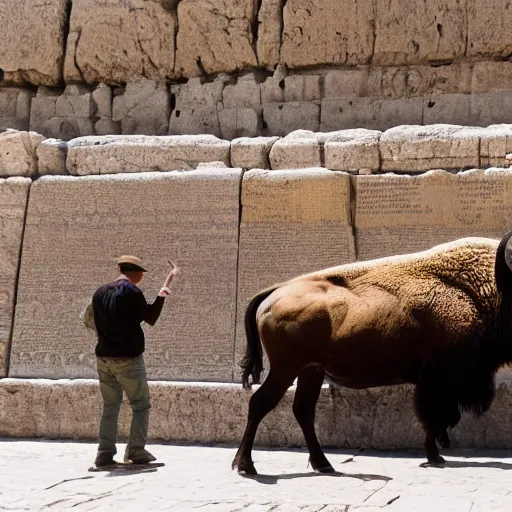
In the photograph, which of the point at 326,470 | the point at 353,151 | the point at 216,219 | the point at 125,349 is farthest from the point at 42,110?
the point at 326,470

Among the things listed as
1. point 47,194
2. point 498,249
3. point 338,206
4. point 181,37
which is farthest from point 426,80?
point 47,194

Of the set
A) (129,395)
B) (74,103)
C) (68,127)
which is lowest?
(129,395)

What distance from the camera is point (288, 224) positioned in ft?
25.9

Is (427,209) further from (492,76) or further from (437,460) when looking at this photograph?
(437,460)

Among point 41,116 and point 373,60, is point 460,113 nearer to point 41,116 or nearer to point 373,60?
point 373,60

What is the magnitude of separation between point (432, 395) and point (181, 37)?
4.65 meters

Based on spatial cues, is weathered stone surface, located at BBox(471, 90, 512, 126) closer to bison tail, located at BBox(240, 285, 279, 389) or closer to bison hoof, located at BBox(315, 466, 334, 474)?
bison tail, located at BBox(240, 285, 279, 389)

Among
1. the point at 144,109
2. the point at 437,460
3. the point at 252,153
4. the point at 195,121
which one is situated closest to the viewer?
the point at 437,460

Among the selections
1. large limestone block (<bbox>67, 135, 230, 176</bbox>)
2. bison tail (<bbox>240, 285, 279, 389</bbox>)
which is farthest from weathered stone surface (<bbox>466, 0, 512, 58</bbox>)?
bison tail (<bbox>240, 285, 279, 389</bbox>)

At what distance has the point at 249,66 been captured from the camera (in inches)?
361

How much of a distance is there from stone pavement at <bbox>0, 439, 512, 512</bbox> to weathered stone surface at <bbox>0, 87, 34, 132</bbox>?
379 centimetres

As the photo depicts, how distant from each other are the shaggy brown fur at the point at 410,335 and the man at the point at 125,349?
2.25 feet

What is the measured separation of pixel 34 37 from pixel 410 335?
5323 millimetres

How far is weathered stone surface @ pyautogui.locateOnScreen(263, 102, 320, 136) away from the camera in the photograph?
8.85 m
